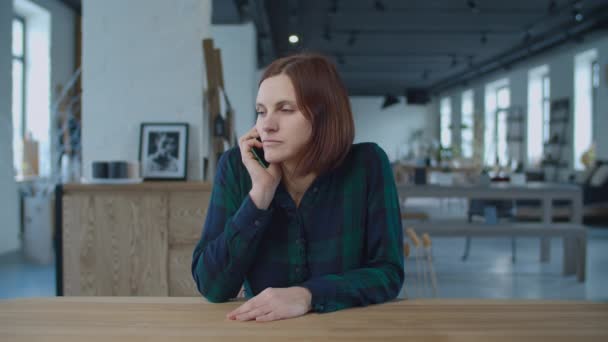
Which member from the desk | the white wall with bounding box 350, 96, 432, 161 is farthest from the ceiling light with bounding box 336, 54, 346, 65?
the desk

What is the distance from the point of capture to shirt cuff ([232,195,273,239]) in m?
1.24

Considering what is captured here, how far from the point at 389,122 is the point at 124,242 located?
19.5m

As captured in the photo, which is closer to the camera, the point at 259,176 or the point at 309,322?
the point at 309,322

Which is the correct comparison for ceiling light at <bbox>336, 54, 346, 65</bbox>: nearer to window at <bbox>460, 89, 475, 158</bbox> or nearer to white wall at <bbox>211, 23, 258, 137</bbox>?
white wall at <bbox>211, 23, 258, 137</bbox>

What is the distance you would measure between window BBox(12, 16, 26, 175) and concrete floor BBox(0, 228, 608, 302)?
153 centimetres

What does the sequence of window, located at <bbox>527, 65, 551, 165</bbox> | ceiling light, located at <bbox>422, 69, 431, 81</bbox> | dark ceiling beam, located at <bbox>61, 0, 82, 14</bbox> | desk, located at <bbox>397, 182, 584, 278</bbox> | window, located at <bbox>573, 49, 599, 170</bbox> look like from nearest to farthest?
desk, located at <bbox>397, 182, 584, 278</bbox>
dark ceiling beam, located at <bbox>61, 0, 82, 14</bbox>
window, located at <bbox>573, 49, 599, 170</bbox>
window, located at <bbox>527, 65, 551, 165</bbox>
ceiling light, located at <bbox>422, 69, 431, 81</bbox>

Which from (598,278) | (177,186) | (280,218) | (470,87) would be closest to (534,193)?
(598,278)

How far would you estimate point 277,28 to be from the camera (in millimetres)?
10000

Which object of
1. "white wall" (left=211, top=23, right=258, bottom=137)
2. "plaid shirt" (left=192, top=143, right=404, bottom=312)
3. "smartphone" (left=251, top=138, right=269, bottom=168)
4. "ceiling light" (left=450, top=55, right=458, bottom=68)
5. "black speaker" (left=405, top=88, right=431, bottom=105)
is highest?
"ceiling light" (left=450, top=55, right=458, bottom=68)

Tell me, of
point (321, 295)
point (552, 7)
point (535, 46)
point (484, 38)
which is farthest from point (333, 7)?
point (321, 295)

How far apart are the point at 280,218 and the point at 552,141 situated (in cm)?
1213

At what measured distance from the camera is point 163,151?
11.4ft

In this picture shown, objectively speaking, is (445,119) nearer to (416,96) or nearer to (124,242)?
(416,96)

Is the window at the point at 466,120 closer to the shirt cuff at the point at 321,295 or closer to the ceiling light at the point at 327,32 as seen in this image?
the ceiling light at the point at 327,32
